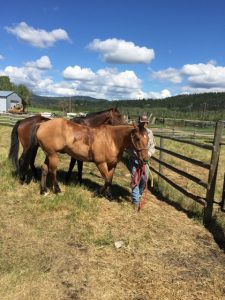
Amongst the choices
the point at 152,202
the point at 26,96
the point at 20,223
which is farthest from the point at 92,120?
the point at 26,96

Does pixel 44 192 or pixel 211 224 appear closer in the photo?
pixel 211 224

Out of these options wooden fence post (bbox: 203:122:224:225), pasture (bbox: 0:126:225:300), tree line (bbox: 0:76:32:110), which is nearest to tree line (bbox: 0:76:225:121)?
tree line (bbox: 0:76:32:110)

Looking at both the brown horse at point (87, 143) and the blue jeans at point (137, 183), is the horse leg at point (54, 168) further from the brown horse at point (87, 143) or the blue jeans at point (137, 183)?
the blue jeans at point (137, 183)

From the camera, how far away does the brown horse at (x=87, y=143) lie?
653 cm

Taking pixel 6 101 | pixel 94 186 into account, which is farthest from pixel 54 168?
pixel 6 101

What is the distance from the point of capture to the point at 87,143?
667 centimetres

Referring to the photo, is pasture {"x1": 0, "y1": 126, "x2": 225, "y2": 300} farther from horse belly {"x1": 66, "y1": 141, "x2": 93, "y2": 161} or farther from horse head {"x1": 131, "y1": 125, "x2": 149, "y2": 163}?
horse head {"x1": 131, "y1": 125, "x2": 149, "y2": 163}

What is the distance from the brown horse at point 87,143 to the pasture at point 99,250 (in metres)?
Answer: 0.56

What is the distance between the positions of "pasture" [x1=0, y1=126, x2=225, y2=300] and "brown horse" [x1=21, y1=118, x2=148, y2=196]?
1.84 ft

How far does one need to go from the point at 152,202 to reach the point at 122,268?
2.84m

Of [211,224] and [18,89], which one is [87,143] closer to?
[211,224]

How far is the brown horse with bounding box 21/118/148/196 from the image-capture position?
653 centimetres

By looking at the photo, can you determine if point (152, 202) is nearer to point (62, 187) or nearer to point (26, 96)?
point (62, 187)

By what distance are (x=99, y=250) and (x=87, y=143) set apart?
2.38 m
